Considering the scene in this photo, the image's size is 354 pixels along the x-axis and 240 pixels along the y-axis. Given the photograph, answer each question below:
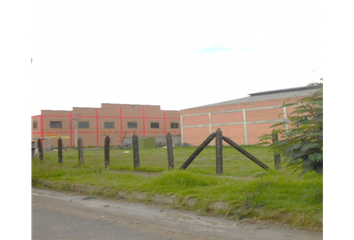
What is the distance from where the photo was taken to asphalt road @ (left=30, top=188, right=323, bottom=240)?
4.48 metres

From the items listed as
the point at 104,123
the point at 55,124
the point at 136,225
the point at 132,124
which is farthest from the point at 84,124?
the point at 136,225

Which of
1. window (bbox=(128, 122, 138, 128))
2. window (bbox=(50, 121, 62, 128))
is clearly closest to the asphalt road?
window (bbox=(50, 121, 62, 128))

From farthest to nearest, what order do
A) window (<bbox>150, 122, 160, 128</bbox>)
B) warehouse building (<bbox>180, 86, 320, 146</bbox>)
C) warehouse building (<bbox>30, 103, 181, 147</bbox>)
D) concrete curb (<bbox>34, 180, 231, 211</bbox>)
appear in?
window (<bbox>150, 122, 160, 128</bbox>)
warehouse building (<bbox>30, 103, 181, 147</bbox>)
warehouse building (<bbox>180, 86, 320, 146</bbox>)
concrete curb (<bbox>34, 180, 231, 211</bbox>)

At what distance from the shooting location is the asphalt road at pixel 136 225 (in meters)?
4.48

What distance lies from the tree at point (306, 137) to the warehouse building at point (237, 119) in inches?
1108

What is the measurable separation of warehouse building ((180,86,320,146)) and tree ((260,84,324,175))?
28.2 m

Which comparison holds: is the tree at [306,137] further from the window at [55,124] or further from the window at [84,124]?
the window at [84,124]

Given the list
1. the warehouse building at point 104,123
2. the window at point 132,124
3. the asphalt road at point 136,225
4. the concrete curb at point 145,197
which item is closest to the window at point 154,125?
the warehouse building at point 104,123

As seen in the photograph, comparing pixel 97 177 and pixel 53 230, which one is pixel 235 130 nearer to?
pixel 97 177

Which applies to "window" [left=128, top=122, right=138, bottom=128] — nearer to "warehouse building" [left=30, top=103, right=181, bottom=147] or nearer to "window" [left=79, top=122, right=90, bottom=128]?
"warehouse building" [left=30, top=103, right=181, bottom=147]

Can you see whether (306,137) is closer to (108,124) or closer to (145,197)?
(145,197)

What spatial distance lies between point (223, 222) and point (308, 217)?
133cm

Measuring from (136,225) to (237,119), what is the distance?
35.6m
